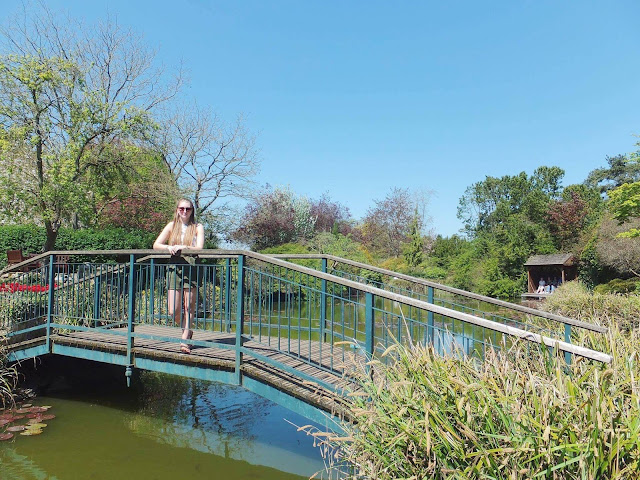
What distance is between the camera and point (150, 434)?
5.52m

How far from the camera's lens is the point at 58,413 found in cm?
597

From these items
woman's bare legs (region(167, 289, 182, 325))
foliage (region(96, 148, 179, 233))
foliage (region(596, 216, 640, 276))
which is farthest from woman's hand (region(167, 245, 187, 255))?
foliage (region(596, 216, 640, 276))

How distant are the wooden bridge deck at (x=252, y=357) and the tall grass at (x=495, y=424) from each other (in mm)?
907

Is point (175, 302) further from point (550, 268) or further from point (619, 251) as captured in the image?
point (550, 268)

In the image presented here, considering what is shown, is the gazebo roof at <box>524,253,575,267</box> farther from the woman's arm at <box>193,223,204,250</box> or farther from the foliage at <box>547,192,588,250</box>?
the woman's arm at <box>193,223,204,250</box>

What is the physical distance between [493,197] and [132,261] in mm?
50939

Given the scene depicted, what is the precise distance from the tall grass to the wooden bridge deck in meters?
0.91

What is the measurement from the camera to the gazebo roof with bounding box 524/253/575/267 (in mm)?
22656

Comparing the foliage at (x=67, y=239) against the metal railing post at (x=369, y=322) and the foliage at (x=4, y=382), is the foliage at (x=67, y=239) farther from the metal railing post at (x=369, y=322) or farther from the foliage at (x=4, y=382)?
the metal railing post at (x=369, y=322)

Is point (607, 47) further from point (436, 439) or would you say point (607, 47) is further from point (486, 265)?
point (486, 265)

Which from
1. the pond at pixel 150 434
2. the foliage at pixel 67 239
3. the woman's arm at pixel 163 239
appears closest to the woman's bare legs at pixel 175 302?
the woman's arm at pixel 163 239

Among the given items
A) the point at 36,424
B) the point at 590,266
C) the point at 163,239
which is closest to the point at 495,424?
the point at 163,239

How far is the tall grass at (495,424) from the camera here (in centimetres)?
189

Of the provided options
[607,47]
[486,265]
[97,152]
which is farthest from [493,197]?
[97,152]
